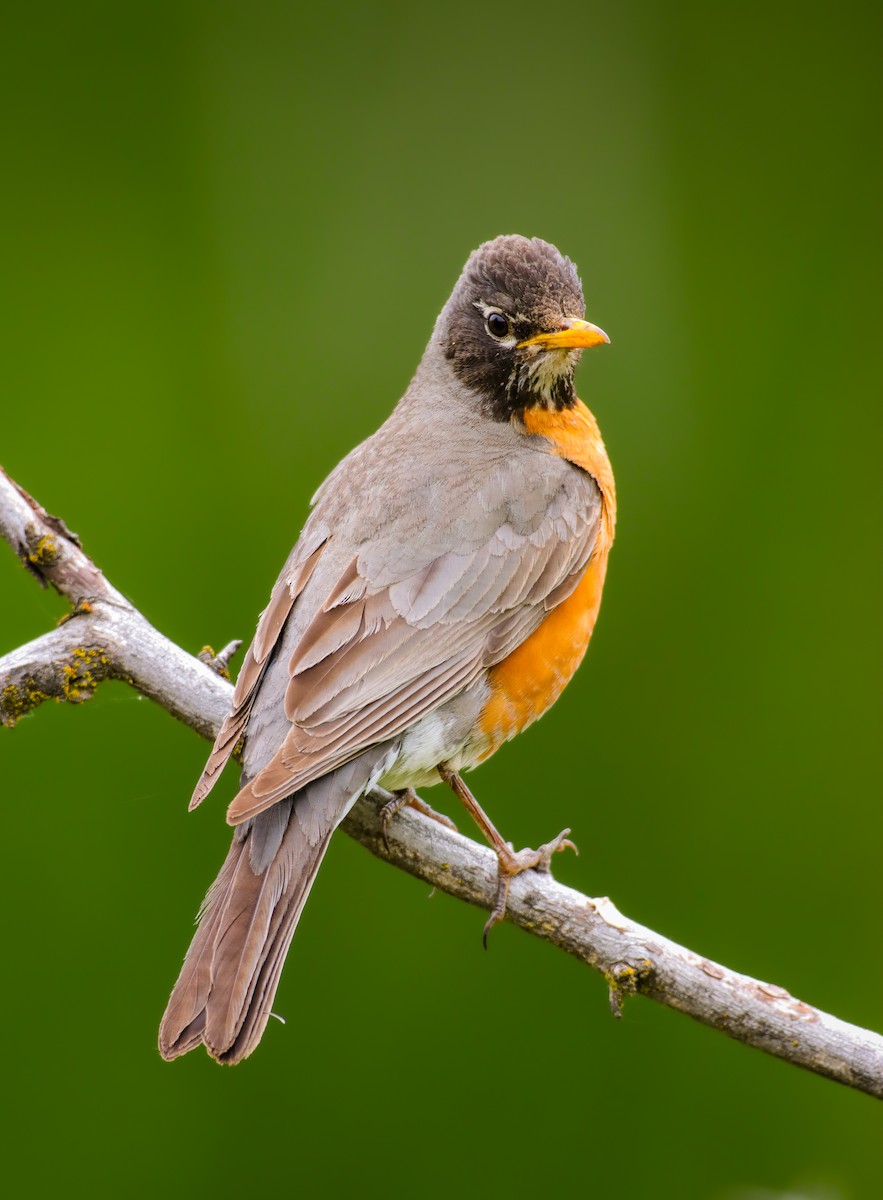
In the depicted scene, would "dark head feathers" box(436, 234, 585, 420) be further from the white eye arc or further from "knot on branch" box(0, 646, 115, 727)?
"knot on branch" box(0, 646, 115, 727)

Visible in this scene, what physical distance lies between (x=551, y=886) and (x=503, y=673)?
58 cm

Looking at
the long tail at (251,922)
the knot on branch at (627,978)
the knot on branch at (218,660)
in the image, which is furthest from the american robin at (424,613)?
the knot on branch at (627,978)

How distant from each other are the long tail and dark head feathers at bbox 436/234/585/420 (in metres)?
1.32

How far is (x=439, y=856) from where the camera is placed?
11.6 feet

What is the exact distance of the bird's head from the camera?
13.4ft

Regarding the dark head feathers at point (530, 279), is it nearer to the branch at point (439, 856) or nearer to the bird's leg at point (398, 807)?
the branch at point (439, 856)

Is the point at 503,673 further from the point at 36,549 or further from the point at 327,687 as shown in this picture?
the point at 36,549

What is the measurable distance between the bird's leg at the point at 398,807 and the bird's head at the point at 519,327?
3.85 feet

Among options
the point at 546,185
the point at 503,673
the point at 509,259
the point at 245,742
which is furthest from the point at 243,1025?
the point at 546,185

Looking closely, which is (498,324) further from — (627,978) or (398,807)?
(627,978)

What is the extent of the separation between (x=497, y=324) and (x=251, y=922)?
6.32 feet

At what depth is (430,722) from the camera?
3.59 metres

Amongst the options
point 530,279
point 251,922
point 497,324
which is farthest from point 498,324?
point 251,922

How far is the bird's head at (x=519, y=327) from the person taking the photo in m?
4.08
